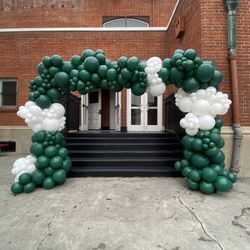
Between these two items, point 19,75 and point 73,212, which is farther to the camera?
point 19,75

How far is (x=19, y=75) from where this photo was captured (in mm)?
8711

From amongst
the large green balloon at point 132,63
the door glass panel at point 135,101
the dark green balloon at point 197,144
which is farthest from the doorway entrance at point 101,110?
the dark green balloon at point 197,144

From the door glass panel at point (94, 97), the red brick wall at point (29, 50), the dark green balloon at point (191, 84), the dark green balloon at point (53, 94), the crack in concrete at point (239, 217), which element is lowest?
the crack in concrete at point (239, 217)

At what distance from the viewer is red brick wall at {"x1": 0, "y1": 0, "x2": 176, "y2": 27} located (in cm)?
1175

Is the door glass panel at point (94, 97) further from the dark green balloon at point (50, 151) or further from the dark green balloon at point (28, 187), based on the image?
the dark green balloon at point (28, 187)

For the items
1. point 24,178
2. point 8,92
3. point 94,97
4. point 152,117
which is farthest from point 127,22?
point 24,178

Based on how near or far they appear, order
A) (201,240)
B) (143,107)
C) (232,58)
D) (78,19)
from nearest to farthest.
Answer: (201,240) < (232,58) < (143,107) < (78,19)

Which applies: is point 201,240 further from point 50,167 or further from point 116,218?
point 50,167

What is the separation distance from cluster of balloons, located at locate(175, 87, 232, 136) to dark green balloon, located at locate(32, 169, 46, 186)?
286 centimetres

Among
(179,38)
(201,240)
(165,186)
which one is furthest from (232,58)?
(201,240)

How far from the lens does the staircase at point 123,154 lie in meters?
4.88

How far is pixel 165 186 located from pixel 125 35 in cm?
663

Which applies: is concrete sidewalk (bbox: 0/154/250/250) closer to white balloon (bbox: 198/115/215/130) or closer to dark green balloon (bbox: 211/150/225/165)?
dark green balloon (bbox: 211/150/225/165)

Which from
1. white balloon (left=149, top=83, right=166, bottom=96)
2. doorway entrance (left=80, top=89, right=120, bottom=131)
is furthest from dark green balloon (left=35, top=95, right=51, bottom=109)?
doorway entrance (left=80, top=89, right=120, bottom=131)
